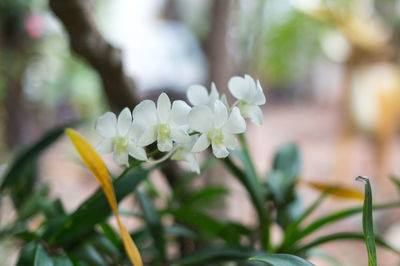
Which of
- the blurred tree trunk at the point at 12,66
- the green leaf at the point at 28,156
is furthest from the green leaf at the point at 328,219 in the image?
the blurred tree trunk at the point at 12,66

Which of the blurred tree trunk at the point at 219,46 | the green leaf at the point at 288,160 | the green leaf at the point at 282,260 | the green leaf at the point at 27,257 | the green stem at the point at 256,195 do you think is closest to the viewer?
the green leaf at the point at 282,260

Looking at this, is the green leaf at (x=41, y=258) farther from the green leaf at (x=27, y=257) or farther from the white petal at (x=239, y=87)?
the white petal at (x=239, y=87)

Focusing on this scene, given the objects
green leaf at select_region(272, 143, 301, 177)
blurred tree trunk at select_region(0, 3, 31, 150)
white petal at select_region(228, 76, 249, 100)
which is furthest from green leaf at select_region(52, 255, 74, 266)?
blurred tree trunk at select_region(0, 3, 31, 150)

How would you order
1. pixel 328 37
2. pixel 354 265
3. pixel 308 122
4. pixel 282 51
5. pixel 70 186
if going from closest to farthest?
pixel 354 265, pixel 328 37, pixel 70 186, pixel 282 51, pixel 308 122

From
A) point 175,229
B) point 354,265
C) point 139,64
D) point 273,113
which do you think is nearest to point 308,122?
point 273,113

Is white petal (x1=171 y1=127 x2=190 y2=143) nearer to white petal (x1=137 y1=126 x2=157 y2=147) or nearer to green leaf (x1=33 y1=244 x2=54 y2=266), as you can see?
white petal (x1=137 y1=126 x2=157 y2=147)

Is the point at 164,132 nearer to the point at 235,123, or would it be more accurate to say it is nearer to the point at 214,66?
the point at 235,123

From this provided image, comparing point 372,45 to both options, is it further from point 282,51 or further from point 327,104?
point 327,104
